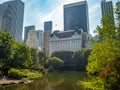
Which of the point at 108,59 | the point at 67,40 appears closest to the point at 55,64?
the point at 67,40

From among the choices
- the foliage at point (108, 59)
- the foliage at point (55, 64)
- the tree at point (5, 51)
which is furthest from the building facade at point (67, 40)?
the foliage at point (108, 59)

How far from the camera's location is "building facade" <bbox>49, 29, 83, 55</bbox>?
16588 cm

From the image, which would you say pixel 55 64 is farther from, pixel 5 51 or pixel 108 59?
pixel 108 59

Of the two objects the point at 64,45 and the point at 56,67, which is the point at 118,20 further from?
the point at 64,45

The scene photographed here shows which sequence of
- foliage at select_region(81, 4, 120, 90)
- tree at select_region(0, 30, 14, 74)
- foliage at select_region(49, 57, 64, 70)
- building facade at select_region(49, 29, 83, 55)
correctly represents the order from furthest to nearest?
building facade at select_region(49, 29, 83, 55)
foliage at select_region(49, 57, 64, 70)
tree at select_region(0, 30, 14, 74)
foliage at select_region(81, 4, 120, 90)

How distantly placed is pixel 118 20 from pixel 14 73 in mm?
34676

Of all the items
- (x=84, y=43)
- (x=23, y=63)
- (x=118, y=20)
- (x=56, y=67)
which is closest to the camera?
(x=118, y=20)

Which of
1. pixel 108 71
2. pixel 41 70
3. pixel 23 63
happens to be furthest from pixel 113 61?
pixel 41 70

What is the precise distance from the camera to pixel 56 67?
96.2 m

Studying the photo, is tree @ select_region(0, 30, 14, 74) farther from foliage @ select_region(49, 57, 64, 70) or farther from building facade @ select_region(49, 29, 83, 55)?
building facade @ select_region(49, 29, 83, 55)

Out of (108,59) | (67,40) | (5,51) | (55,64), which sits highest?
(67,40)

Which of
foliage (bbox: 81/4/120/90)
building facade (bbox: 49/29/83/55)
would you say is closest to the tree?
foliage (bbox: 81/4/120/90)

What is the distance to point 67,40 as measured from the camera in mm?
170500

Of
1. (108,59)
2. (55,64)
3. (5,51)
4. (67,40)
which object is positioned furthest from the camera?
(67,40)
